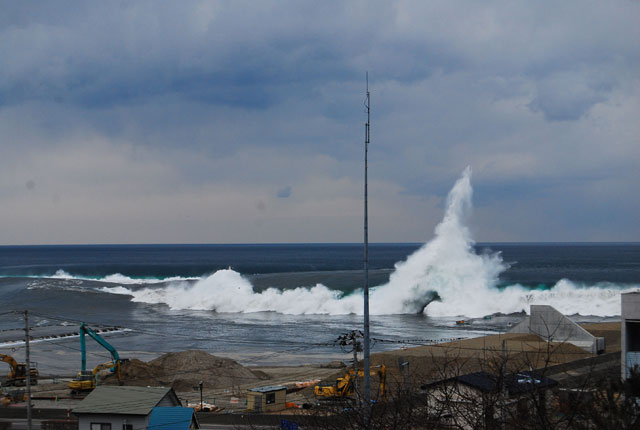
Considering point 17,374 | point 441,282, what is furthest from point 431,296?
point 17,374

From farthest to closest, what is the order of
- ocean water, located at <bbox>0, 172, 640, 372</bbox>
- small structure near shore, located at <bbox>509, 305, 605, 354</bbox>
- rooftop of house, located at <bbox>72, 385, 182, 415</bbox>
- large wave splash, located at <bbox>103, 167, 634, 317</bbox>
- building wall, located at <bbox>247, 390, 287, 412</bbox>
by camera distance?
large wave splash, located at <bbox>103, 167, 634, 317</bbox>
ocean water, located at <bbox>0, 172, 640, 372</bbox>
small structure near shore, located at <bbox>509, 305, 605, 354</bbox>
building wall, located at <bbox>247, 390, 287, 412</bbox>
rooftop of house, located at <bbox>72, 385, 182, 415</bbox>

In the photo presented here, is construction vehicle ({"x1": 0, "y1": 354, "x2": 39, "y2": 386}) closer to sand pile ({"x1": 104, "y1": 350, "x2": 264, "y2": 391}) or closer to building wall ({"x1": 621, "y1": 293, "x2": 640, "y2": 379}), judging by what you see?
sand pile ({"x1": 104, "y1": 350, "x2": 264, "y2": 391})

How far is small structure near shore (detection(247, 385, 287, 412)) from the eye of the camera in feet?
81.2

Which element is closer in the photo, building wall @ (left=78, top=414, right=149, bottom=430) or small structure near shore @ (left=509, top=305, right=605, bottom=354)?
building wall @ (left=78, top=414, right=149, bottom=430)

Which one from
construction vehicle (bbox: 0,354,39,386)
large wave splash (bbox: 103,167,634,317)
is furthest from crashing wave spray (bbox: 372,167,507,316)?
construction vehicle (bbox: 0,354,39,386)

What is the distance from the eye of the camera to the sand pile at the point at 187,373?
3203cm

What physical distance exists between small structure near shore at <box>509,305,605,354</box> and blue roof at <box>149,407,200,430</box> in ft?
53.1

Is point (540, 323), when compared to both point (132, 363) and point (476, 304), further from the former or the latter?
point (476, 304)

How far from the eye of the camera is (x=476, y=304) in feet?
227

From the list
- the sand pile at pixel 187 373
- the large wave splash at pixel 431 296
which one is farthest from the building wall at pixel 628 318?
the large wave splash at pixel 431 296

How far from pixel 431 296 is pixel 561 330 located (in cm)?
3854

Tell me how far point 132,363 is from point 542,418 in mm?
28971

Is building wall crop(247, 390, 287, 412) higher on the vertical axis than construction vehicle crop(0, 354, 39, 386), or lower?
higher

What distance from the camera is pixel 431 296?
238 feet
